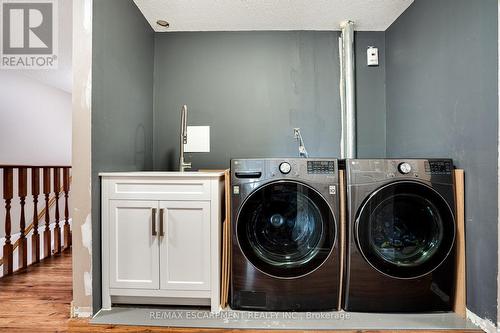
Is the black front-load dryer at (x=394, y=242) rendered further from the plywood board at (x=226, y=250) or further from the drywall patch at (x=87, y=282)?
the drywall patch at (x=87, y=282)

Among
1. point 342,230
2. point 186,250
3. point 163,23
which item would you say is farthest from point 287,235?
point 163,23

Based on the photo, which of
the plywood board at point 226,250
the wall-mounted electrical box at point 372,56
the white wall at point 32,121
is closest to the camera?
the plywood board at point 226,250

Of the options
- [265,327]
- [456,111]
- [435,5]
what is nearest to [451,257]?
[456,111]

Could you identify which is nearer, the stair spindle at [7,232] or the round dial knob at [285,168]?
the round dial knob at [285,168]

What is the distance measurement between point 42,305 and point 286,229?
1.68 meters

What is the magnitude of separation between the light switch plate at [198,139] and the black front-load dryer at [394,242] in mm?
1403

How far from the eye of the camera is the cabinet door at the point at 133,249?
5.48ft

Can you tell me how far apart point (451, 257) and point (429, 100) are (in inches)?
42.1

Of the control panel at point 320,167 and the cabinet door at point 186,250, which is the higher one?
the control panel at point 320,167

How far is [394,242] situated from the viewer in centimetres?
168

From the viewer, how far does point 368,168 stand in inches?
65.5

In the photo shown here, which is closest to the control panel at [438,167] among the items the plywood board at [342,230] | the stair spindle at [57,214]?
the plywood board at [342,230]

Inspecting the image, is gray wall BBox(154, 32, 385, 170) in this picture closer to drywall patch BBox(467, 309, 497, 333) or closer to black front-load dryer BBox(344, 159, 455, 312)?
black front-load dryer BBox(344, 159, 455, 312)

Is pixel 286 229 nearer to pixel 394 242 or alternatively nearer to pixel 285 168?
pixel 285 168
